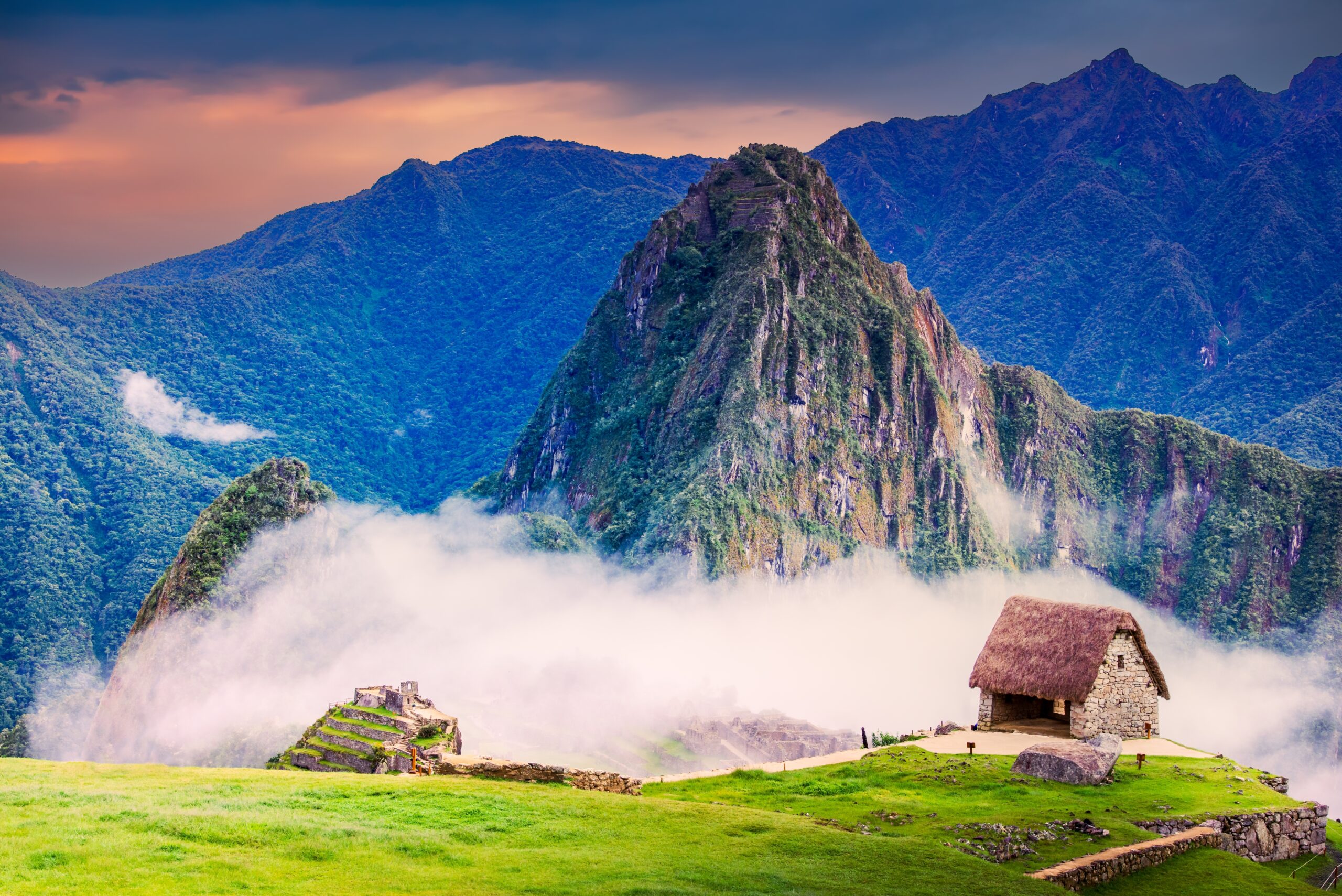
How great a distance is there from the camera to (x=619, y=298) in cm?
17900

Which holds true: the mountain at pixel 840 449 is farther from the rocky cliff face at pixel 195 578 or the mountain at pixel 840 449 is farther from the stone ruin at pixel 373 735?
the stone ruin at pixel 373 735

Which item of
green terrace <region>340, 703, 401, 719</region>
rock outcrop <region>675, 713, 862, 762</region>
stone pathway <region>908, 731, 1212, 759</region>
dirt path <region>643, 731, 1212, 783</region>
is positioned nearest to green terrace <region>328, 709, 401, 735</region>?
green terrace <region>340, 703, 401, 719</region>

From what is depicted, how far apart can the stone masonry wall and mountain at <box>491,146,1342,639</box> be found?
103 metres

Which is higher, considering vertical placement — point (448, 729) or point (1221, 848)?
point (448, 729)

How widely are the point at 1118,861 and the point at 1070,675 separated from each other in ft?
43.4

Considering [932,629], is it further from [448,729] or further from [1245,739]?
[448,729]

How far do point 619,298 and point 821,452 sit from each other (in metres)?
39.2

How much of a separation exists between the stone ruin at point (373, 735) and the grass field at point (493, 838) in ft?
55.0

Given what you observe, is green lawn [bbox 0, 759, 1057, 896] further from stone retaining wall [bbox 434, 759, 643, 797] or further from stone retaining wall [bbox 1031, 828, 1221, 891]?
stone retaining wall [bbox 1031, 828, 1221, 891]

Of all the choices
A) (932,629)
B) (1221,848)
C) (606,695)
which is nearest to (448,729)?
(1221,848)

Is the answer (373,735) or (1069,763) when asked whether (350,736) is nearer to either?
(373,735)

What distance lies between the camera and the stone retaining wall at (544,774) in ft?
82.3

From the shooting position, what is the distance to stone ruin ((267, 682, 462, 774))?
44344mm

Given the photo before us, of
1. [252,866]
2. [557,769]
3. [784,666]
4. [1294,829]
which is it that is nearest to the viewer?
[252,866]
